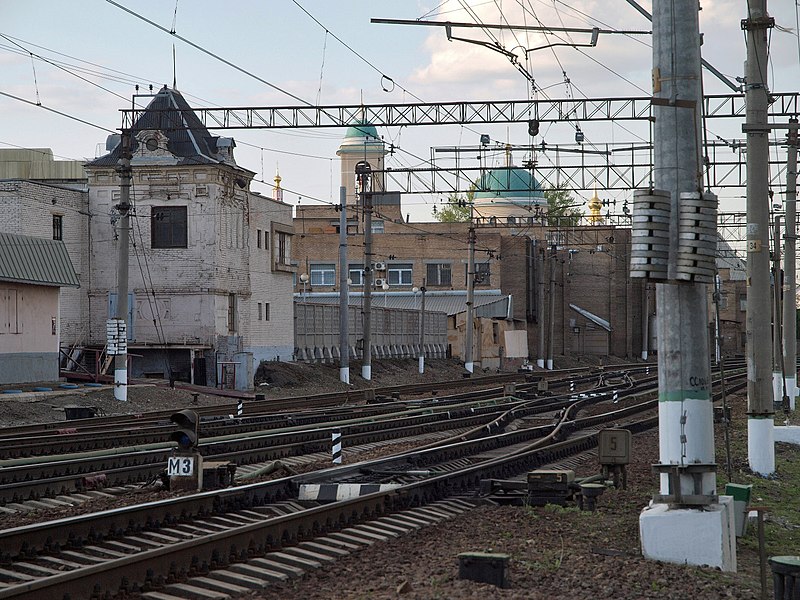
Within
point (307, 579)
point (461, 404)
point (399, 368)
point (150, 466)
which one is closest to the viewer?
point (307, 579)

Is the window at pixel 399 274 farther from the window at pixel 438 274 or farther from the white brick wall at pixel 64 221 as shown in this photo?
the white brick wall at pixel 64 221

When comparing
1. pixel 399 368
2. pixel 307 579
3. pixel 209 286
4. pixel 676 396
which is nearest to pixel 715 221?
→ pixel 676 396

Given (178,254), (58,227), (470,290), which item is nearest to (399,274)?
(470,290)

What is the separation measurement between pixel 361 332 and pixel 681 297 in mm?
48075

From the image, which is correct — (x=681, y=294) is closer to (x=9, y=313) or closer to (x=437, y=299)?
(x=9, y=313)

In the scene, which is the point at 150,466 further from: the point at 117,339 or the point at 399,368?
the point at 399,368

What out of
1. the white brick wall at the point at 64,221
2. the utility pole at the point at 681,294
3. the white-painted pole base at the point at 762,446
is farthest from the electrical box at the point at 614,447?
the white brick wall at the point at 64,221

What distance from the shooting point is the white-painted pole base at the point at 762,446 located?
60.2 feet

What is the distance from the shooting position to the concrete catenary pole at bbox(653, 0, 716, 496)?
1075 centimetres

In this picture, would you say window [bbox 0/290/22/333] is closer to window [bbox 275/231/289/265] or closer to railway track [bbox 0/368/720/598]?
window [bbox 275/231/289/265]

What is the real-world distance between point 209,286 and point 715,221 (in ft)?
120

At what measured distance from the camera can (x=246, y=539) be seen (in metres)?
10.3

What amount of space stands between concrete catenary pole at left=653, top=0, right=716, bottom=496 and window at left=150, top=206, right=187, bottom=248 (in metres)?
37.0

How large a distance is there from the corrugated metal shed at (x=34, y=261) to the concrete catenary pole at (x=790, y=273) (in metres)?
22.0
